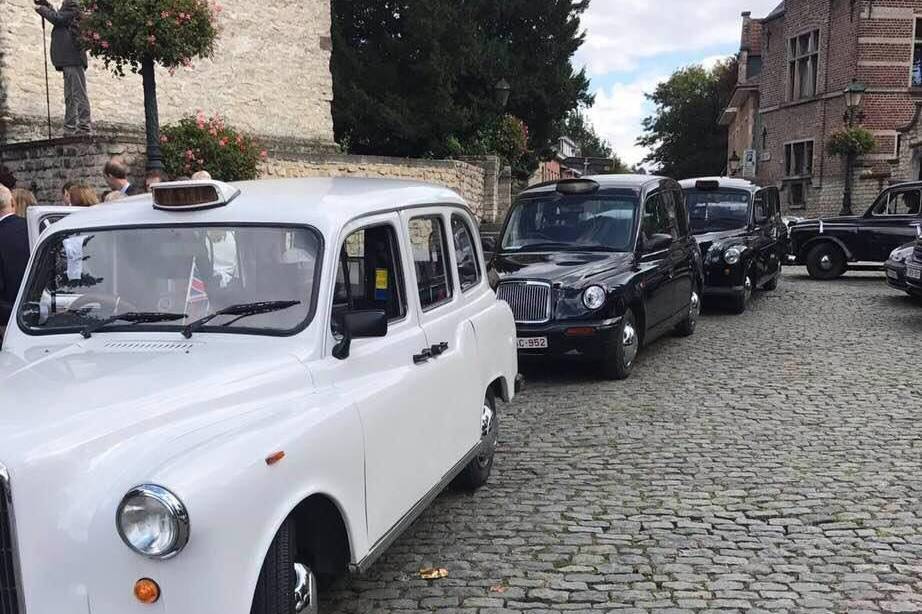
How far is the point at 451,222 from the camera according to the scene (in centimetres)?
501

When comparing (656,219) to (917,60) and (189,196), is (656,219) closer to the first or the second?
(189,196)

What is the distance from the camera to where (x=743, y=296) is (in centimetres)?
1284

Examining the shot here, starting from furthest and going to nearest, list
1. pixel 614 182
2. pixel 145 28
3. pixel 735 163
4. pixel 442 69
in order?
pixel 735 163, pixel 442 69, pixel 145 28, pixel 614 182

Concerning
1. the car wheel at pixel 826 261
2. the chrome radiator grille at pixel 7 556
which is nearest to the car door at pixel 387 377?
the chrome radiator grille at pixel 7 556

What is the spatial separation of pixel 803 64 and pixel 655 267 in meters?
32.6

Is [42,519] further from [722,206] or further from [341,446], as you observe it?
[722,206]

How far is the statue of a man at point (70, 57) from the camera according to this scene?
1185 cm

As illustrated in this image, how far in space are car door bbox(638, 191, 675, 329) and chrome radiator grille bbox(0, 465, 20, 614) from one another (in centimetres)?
714

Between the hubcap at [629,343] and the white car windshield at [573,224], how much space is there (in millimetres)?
886

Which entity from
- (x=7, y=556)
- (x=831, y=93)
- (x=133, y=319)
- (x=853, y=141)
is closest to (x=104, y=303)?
(x=133, y=319)

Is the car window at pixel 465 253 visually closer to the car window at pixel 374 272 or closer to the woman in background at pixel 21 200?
the car window at pixel 374 272

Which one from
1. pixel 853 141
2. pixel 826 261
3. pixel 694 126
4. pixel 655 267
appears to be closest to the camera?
pixel 655 267

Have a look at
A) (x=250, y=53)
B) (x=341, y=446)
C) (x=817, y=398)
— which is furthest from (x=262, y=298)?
(x=250, y=53)

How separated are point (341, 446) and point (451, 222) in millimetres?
2136
